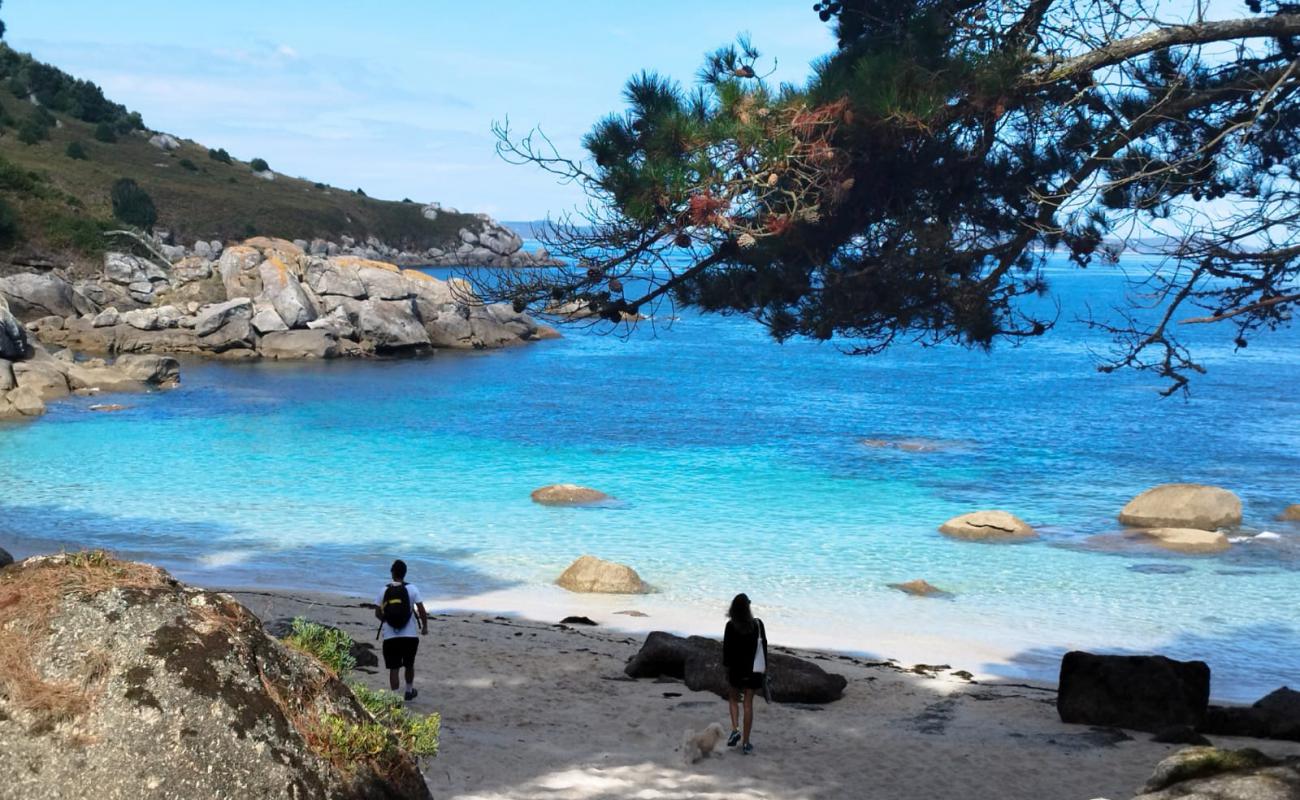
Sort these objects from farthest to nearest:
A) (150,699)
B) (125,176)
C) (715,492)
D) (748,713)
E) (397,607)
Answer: (125,176) → (715,492) → (397,607) → (748,713) → (150,699)

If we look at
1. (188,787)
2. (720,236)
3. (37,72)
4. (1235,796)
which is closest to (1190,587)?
(720,236)

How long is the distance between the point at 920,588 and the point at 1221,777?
1750 centimetres

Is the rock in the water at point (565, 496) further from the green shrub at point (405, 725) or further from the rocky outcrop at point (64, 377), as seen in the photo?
the green shrub at point (405, 725)

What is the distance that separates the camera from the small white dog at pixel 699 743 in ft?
40.7

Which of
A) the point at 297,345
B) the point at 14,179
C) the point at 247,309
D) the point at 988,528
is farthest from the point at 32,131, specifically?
the point at 988,528

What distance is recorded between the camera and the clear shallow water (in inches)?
898

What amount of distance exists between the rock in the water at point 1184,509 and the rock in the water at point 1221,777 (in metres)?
24.1

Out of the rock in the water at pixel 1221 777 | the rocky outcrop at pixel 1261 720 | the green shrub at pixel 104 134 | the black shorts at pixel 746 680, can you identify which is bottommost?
the rocky outcrop at pixel 1261 720

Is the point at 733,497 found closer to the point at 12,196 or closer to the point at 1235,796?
the point at 1235,796

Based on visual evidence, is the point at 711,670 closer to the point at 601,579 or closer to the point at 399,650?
the point at 399,650

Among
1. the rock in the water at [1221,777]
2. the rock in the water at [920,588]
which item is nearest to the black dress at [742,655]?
the rock in the water at [1221,777]

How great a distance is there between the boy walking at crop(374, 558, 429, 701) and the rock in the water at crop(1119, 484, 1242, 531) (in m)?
21.4

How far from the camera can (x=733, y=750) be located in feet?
42.1

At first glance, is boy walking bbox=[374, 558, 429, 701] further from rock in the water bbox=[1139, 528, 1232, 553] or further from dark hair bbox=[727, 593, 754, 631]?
rock in the water bbox=[1139, 528, 1232, 553]
